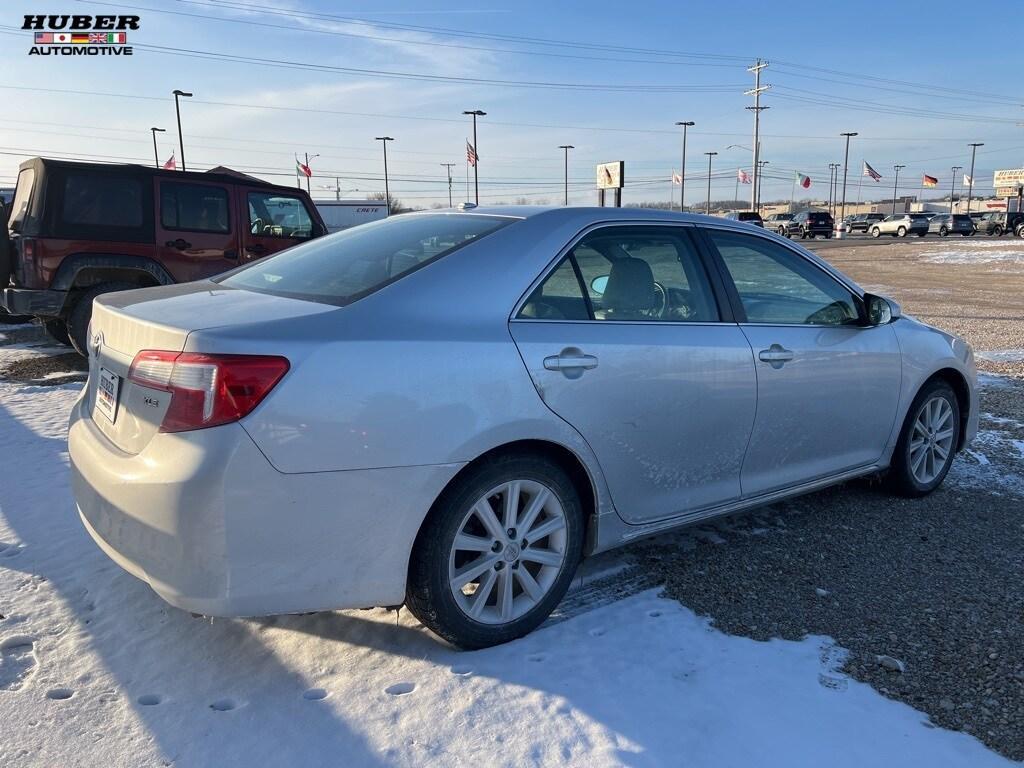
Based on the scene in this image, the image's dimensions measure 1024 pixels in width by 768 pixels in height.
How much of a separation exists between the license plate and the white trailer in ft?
117

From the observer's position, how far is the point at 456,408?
8.46ft

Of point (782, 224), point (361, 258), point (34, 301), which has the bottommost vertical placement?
point (34, 301)

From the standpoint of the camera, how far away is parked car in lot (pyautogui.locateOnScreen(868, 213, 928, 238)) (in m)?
53.0

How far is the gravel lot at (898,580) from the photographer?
274cm

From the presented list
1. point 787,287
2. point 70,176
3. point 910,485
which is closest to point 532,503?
point 787,287

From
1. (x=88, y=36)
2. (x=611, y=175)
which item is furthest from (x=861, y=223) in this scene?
(x=88, y=36)

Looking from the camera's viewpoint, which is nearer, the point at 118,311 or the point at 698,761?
the point at 698,761

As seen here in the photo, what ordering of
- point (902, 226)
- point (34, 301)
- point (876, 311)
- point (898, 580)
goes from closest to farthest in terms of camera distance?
point (898, 580)
point (876, 311)
point (34, 301)
point (902, 226)

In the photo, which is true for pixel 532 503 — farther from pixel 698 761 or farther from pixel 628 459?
pixel 698 761

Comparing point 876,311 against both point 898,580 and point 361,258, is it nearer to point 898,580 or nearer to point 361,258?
point 898,580

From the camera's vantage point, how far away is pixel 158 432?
2428mm

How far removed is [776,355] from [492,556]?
166cm

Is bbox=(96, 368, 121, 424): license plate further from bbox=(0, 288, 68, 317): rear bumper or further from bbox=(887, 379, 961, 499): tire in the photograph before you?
bbox=(0, 288, 68, 317): rear bumper

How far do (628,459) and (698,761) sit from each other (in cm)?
115
